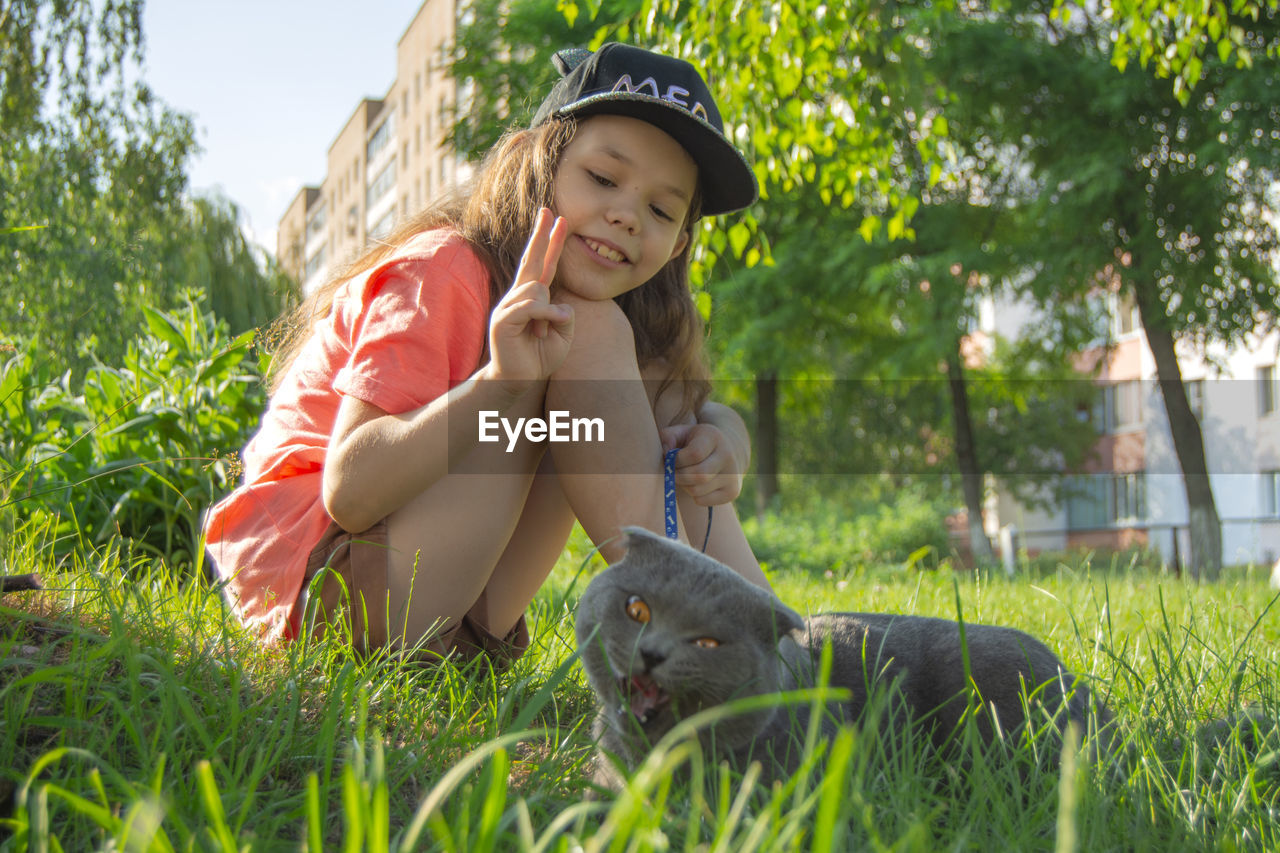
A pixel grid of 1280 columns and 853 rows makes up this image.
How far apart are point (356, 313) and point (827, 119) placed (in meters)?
3.21

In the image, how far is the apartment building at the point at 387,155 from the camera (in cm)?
3856

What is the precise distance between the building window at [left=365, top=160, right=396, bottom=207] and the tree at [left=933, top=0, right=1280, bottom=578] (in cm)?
3745

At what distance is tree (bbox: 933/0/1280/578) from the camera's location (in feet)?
33.1

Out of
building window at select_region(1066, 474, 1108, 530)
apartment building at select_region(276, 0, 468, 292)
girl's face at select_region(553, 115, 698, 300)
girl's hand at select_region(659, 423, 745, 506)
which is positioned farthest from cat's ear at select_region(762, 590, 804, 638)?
apartment building at select_region(276, 0, 468, 292)

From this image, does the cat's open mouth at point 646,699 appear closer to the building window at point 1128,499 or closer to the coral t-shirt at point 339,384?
the coral t-shirt at point 339,384

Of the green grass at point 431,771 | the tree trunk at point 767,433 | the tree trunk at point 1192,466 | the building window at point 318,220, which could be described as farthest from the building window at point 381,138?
the green grass at point 431,771

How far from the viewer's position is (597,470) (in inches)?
67.4

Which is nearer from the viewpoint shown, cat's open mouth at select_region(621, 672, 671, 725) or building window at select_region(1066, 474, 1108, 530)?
cat's open mouth at select_region(621, 672, 671, 725)

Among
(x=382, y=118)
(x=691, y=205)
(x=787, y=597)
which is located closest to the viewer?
(x=691, y=205)

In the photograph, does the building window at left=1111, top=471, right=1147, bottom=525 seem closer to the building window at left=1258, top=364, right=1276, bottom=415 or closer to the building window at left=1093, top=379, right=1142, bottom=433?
the building window at left=1093, top=379, right=1142, bottom=433

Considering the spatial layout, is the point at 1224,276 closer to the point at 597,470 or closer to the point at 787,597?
the point at 787,597

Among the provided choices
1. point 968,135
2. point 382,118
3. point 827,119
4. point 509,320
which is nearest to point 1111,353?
point 968,135

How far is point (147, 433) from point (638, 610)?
2.43 metres

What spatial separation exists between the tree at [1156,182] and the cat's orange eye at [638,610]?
10.4 m
